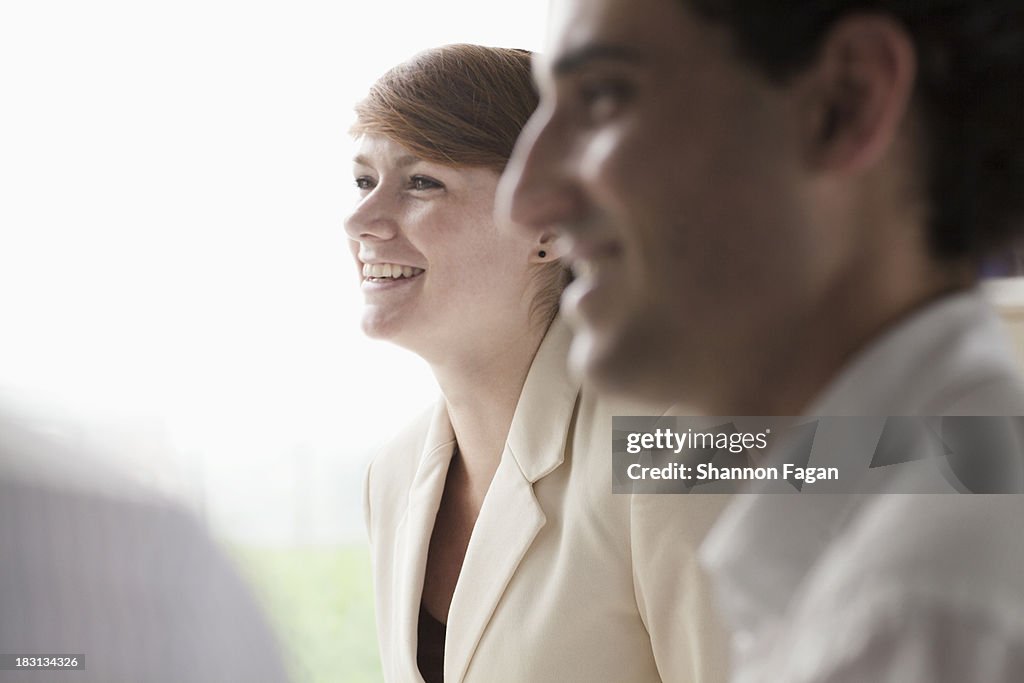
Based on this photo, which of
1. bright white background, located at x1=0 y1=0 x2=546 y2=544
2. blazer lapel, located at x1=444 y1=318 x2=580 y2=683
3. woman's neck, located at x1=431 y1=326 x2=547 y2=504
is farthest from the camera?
bright white background, located at x1=0 y1=0 x2=546 y2=544

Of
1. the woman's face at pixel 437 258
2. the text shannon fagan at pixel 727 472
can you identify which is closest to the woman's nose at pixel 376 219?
the woman's face at pixel 437 258

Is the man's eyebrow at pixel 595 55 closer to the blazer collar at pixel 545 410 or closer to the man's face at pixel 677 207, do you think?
the man's face at pixel 677 207

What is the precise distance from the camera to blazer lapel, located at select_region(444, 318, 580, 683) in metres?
1.02

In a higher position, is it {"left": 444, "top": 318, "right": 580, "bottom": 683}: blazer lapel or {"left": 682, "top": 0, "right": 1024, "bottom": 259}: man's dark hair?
{"left": 682, "top": 0, "right": 1024, "bottom": 259}: man's dark hair

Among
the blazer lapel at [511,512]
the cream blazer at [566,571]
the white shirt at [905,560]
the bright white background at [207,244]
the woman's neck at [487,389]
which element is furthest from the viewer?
the bright white background at [207,244]

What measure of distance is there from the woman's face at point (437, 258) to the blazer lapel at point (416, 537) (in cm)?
17

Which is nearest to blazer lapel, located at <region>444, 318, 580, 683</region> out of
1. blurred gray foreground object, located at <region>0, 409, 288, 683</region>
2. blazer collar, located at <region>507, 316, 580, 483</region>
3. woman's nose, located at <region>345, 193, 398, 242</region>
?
blazer collar, located at <region>507, 316, 580, 483</region>

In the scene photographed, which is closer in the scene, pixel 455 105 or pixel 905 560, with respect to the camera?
pixel 905 560

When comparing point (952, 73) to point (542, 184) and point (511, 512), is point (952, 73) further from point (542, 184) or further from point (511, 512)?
point (511, 512)

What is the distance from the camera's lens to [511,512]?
104 cm

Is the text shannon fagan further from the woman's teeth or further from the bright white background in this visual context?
the bright white background

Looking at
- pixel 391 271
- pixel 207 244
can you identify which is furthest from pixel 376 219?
pixel 207 244

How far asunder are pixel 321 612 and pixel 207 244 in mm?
697

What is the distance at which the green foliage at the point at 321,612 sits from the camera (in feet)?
5.90
